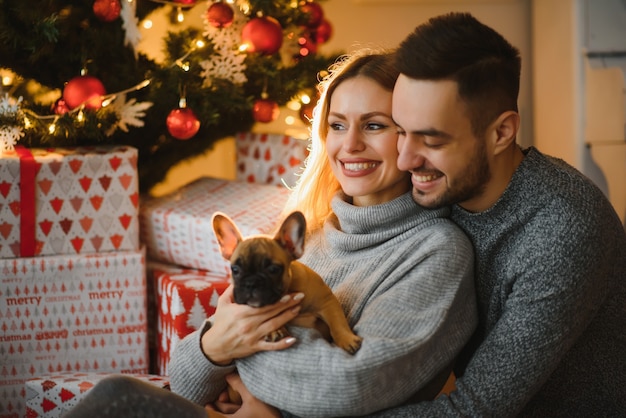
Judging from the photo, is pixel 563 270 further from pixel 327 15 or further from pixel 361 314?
pixel 327 15

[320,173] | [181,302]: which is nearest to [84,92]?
[181,302]

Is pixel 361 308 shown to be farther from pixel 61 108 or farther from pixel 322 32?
pixel 322 32

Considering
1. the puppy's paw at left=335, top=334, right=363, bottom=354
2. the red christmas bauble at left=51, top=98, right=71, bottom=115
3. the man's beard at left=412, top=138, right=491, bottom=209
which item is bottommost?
the puppy's paw at left=335, top=334, right=363, bottom=354

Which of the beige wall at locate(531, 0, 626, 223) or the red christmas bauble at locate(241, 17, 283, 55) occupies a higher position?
the red christmas bauble at locate(241, 17, 283, 55)

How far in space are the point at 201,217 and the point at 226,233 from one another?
2.82 feet

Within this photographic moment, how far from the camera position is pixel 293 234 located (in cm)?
143

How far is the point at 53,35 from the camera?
6.84ft

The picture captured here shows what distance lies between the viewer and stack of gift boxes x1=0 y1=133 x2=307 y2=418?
86.3 inches

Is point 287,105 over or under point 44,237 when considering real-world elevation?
over

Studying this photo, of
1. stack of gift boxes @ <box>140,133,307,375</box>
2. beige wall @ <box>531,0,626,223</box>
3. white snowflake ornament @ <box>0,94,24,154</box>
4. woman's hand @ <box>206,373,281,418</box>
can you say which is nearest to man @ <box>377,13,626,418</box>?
woman's hand @ <box>206,373,281,418</box>

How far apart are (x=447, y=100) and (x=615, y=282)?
17.5 inches

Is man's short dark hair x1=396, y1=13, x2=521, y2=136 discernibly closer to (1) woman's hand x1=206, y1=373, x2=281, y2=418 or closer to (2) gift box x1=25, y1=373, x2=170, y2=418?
(1) woman's hand x1=206, y1=373, x2=281, y2=418

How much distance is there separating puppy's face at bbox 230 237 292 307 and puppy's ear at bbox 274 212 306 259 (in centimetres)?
4

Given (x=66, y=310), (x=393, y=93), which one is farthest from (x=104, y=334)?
(x=393, y=93)
